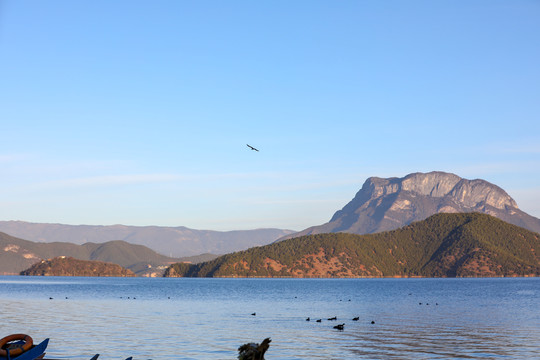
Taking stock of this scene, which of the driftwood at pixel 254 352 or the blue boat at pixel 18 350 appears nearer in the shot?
the driftwood at pixel 254 352

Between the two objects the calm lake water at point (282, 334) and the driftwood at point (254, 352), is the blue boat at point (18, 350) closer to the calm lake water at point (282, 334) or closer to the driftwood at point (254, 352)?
the driftwood at point (254, 352)

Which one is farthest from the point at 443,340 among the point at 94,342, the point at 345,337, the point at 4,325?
the point at 4,325

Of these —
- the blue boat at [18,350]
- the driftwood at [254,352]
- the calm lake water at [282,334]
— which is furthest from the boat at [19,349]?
the calm lake water at [282,334]

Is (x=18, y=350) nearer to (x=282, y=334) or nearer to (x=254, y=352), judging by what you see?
(x=254, y=352)

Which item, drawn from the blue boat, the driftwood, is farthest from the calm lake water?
the driftwood

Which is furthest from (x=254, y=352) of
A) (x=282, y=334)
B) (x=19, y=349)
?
(x=282, y=334)

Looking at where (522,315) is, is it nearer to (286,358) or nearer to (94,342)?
(286,358)

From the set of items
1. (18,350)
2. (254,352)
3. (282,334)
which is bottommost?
(282,334)

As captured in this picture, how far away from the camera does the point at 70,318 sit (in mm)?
92750

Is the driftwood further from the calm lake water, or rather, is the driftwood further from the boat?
the calm lake water

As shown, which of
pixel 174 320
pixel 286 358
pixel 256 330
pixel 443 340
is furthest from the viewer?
pixel 174 320

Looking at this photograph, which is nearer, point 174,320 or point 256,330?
point 256,330

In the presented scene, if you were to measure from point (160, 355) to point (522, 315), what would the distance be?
7130 centimetres

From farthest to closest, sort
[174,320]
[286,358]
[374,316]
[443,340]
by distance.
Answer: [374,316] → [174,320] → [443,340] → [286,358]
